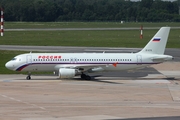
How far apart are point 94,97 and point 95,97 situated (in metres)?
0.09

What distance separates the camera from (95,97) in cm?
4425

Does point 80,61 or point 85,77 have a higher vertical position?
point 80,61

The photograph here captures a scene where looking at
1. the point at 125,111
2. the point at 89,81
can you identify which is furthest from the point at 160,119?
the point at 89,81

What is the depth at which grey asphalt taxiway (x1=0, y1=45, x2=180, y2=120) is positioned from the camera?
36.2 metres

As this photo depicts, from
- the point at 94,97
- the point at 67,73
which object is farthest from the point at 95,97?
the point at 67,73

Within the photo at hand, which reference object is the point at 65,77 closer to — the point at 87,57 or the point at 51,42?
the point at 87,57

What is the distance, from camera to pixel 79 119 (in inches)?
1353

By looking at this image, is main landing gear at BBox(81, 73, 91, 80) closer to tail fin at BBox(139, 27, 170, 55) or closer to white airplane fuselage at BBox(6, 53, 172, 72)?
white airplane fuselage at BBox(6, 53, 172, 72)

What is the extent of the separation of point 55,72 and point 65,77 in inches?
99.7

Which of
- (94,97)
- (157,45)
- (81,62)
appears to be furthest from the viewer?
(157,45)

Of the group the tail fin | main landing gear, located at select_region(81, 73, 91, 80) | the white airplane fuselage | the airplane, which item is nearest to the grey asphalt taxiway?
main landing gear, located at select_region(81, 73, 91, 80)

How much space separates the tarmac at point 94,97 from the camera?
36094mm

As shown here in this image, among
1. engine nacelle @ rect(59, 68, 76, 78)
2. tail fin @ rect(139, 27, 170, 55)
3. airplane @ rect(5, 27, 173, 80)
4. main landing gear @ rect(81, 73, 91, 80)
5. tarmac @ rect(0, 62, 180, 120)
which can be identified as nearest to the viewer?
tarmac @ rect(0, 62, 180, 120)

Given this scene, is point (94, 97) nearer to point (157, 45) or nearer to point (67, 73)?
point (67, 73)
